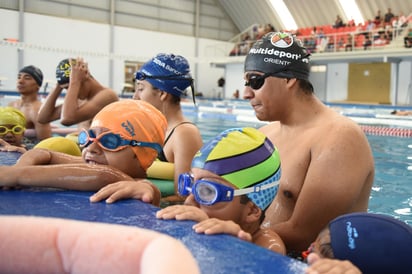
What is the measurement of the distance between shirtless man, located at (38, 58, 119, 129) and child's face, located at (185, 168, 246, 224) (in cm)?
235

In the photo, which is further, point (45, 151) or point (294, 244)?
point (45, 151)

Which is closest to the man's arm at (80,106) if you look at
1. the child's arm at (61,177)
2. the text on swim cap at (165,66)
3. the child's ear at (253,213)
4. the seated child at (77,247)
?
the text on swim cap at (165,66)

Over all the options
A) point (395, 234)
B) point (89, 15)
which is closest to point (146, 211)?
point (395, 234)

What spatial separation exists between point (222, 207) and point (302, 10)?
95.5 feet

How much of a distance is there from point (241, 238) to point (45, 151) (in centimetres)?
134

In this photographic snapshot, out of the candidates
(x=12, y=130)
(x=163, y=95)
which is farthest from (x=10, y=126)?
(x=163, y=95)

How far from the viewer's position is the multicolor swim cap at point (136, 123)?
217cm

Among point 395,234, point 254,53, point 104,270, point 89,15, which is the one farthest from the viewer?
point 89,15

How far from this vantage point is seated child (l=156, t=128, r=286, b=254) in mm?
1782

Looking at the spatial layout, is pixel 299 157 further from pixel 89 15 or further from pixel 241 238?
pixel 89 15

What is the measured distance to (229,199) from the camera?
1783 millimetres

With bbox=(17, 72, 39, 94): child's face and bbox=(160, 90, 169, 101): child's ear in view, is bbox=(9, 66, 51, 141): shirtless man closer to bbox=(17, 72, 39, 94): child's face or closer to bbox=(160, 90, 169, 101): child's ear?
bbox=(17, 72, 39, 94): child's face

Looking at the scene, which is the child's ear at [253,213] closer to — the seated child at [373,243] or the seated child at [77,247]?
the seated child at [373,243]

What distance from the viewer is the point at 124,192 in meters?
1.84
